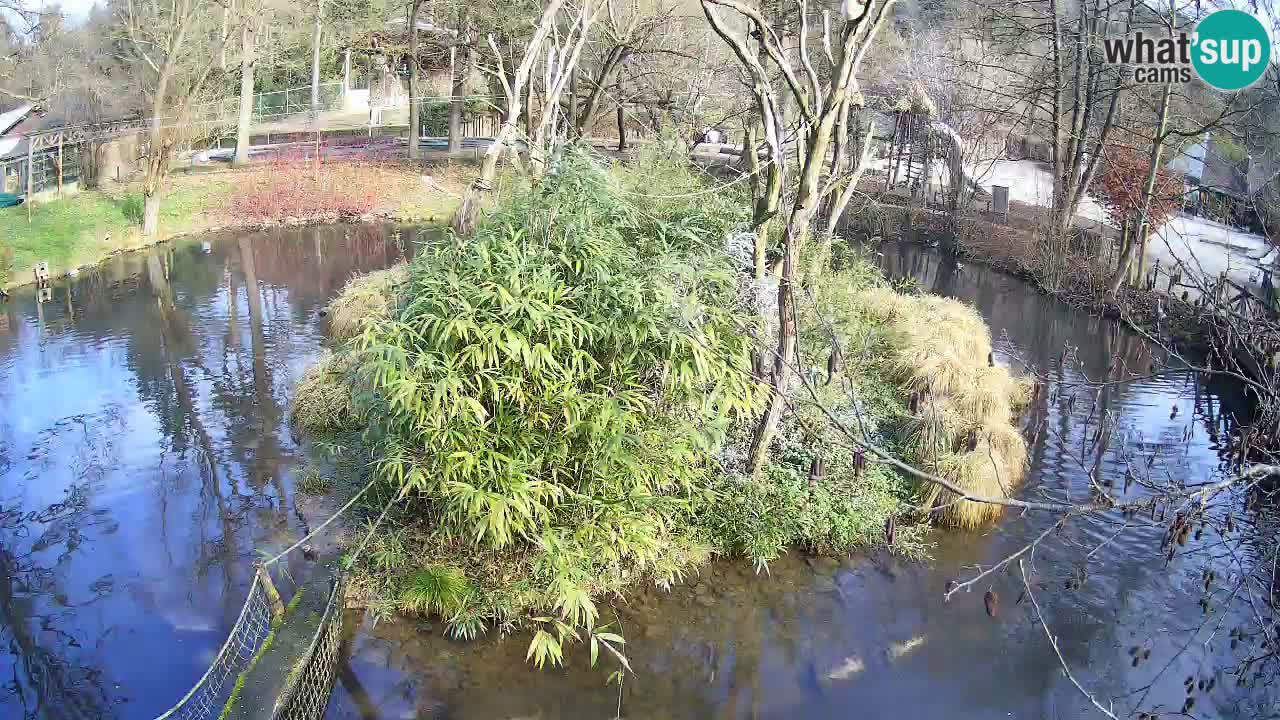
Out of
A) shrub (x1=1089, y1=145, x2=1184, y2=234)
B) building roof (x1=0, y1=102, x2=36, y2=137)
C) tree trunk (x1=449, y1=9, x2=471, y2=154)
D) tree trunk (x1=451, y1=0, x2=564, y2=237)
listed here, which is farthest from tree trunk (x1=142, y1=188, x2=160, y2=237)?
shrub (x1=1089, y1=145, x2=1184, y2=234)

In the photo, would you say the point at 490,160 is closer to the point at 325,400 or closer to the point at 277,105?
the point at 325,400

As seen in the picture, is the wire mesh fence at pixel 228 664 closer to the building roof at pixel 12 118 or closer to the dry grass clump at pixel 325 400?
the dry grass clump at pixel 325 400

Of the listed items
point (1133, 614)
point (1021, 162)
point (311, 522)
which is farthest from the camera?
point (1021, 162)

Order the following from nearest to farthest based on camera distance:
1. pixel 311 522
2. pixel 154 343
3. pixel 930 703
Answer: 1. pixel 930 703
2. pixel 311 522
3. pixel 154 343

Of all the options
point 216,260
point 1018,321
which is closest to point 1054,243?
point 1018,321

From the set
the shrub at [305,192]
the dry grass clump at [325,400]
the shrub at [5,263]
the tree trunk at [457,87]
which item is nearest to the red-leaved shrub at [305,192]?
the shrub at [305,192]

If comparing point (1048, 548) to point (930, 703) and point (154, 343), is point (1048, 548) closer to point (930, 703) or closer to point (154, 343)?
point (930, 703)
